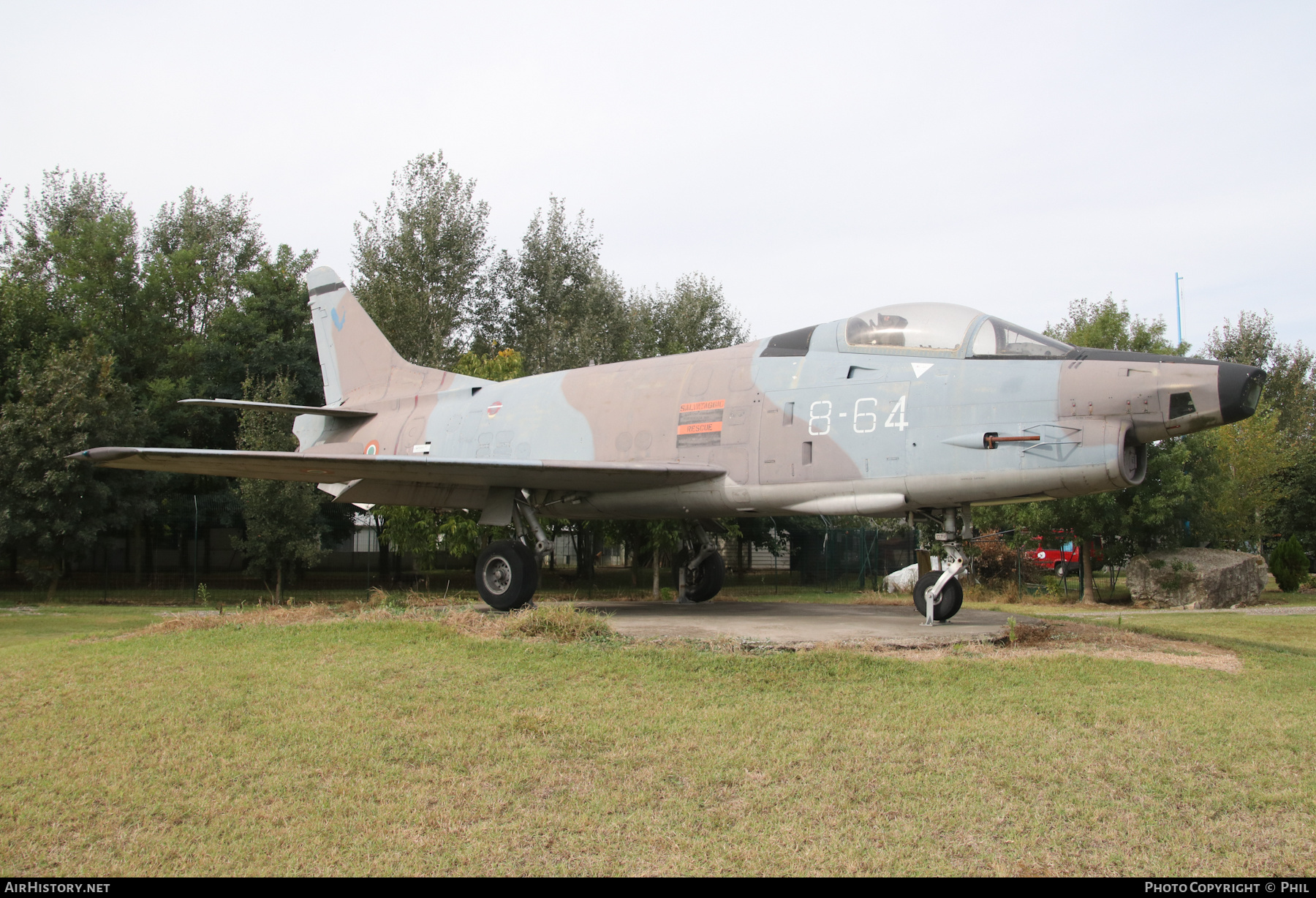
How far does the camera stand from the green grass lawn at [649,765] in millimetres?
4297

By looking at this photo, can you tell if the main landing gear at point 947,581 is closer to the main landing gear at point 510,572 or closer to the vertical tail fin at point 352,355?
the main landing gear at point 510,572

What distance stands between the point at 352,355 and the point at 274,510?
8710mm

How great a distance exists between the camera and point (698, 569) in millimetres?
14945

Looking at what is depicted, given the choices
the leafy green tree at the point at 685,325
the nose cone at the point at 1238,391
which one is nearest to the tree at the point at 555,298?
the leafy green tree at the point at 685,325

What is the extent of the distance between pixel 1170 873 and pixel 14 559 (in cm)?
2853

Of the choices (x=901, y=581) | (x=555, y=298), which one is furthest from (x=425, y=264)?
(x=901, y=581)

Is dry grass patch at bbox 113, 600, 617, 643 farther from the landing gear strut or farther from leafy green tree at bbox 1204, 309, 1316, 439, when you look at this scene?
leafy green tree at bbox 1204, 309, 1316, 439

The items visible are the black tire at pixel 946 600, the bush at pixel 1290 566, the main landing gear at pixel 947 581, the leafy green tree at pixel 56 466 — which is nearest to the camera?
the main landing gear at pixel 947 581

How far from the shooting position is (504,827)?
4.59m

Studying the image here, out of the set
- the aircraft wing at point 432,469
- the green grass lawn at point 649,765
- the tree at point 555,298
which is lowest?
the green grass lawn at point 649,765

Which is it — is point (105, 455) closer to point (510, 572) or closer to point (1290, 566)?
point (510, 572)

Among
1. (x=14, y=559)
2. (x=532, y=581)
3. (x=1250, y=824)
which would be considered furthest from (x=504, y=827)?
(x=14, y=559)

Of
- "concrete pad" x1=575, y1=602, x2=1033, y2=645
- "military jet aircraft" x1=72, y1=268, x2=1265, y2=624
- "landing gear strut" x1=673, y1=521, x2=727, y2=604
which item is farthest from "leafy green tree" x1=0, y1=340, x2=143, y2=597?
"landing gear strut" x1=673, y1=521, x2=727, y2=604

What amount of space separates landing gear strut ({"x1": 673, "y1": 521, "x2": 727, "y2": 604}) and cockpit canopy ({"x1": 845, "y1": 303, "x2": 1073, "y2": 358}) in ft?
17.7
